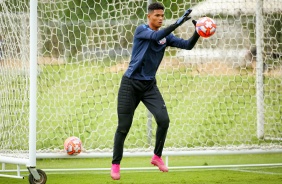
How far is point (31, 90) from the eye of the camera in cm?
746

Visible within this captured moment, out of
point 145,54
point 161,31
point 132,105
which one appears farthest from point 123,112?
point 161,31

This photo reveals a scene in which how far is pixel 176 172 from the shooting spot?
9.05 metres

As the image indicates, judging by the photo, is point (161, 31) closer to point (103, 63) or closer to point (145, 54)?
point (145, 54)

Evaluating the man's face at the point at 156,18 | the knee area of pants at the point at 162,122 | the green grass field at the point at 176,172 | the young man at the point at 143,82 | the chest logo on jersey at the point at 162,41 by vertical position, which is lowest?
the green grass field at the point at 176,172

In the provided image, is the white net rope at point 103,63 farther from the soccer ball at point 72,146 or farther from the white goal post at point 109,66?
the soccer ball at point 72,146

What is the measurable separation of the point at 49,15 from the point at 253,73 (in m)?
3.55

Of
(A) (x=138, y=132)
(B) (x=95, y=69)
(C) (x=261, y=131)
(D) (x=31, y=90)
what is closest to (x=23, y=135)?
(D) (x=31, y=90)

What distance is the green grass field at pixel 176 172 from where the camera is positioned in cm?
810

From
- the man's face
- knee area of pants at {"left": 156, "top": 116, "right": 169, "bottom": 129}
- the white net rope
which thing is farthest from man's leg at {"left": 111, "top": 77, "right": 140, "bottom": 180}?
the white net rope

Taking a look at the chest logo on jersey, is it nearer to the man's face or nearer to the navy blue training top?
the navy blue training top

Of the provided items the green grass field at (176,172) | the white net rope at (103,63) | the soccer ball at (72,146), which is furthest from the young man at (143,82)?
the white net rope at (103,63)

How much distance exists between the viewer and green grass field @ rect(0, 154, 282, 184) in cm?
810

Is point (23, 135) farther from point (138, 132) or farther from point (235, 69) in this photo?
point (235, 69)

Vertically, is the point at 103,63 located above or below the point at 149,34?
below
